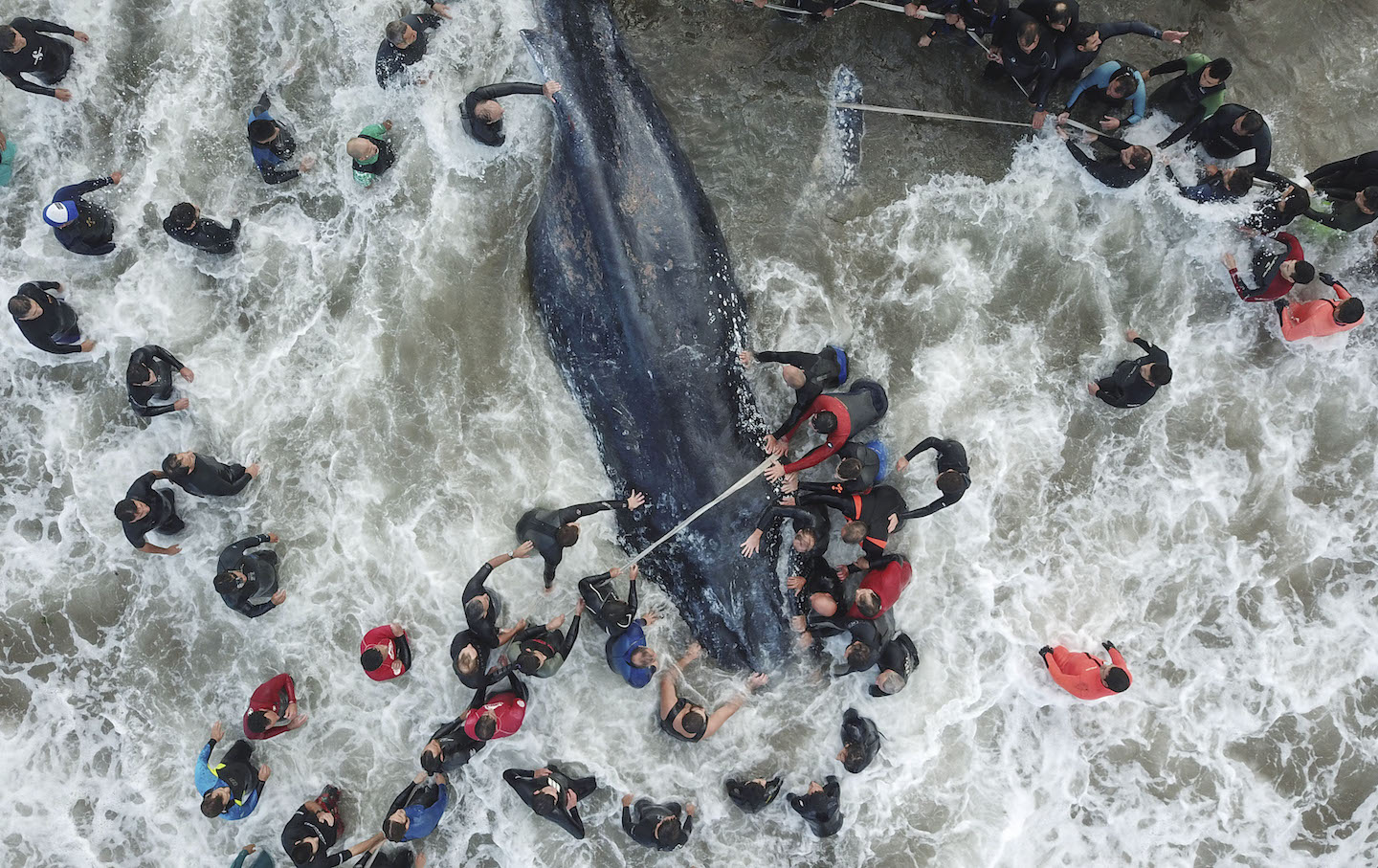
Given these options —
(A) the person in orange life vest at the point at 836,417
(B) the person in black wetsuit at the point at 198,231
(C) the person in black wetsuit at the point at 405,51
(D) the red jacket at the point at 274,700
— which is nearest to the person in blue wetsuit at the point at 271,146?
(B) the person in black wetsuit at the point at 198,231

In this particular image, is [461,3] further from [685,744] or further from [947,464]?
[685,744]

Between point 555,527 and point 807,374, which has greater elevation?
point 807,374

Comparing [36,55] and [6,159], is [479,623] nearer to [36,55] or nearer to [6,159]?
[6,159]

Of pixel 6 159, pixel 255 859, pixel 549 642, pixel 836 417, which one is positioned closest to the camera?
pixel 836 417

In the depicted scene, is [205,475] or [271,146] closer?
[205,475]

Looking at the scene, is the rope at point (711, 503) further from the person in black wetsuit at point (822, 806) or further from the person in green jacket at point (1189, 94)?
the person in green jacket at point (1189, 94)

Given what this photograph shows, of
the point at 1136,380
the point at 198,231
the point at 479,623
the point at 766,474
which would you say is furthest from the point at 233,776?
the point at 1136,380

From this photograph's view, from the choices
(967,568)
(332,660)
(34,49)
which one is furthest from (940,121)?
(34,49)
